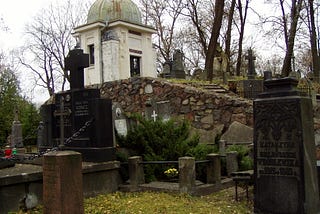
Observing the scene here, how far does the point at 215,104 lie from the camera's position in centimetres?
1377

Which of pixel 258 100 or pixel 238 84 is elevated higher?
pixel 238 84

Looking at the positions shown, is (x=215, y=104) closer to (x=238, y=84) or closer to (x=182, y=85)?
(x=182, y=85)

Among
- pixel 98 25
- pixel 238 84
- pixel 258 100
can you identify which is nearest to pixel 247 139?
pixel 238 84

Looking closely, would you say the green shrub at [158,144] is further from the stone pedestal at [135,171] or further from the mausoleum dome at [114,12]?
the mausoleum dome at [114,12]

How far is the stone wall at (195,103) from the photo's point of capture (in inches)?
527

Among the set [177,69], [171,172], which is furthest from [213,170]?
[177,69]

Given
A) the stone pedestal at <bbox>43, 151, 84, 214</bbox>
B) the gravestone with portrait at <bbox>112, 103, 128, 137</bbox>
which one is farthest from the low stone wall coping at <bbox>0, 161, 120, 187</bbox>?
the gravestone with portrait at <bbox>112, 103, 128, 137</bbox>

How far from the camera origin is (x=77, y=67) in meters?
9.02

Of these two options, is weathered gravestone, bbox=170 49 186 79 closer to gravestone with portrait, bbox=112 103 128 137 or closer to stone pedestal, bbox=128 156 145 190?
gravestone with portrait, bbox=112 103 128 137

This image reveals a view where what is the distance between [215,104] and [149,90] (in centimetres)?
296

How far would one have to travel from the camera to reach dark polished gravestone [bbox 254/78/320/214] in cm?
562

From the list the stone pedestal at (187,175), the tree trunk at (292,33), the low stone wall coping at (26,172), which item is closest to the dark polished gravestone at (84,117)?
the low stone wall coping at (26,172)

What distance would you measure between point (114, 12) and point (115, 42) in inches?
97.1

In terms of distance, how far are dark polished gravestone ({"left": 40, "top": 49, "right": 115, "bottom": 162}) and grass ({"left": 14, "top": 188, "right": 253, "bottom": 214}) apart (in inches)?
40.0
